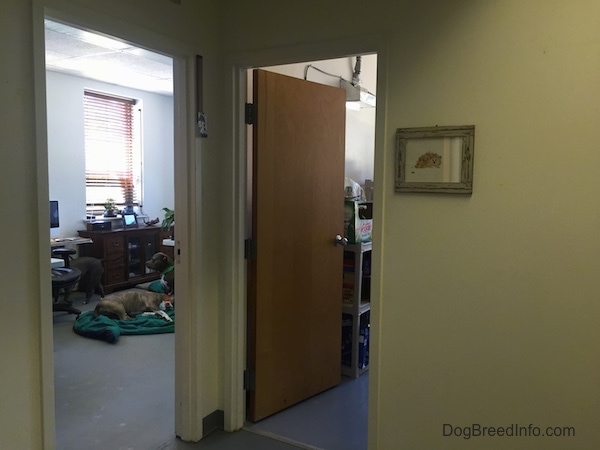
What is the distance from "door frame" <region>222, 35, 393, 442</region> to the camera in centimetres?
207

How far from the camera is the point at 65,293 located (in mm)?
4906

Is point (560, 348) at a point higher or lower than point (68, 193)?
lower

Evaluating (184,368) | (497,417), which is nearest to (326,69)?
(184,368)

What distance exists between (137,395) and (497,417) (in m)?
2.19

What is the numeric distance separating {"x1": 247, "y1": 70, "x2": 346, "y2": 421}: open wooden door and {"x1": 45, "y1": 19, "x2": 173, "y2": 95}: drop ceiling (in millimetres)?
1294

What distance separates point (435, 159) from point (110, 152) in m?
5.04

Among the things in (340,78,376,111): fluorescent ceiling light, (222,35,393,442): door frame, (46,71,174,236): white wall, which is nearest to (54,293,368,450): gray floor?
(222,35,393,442): door frame

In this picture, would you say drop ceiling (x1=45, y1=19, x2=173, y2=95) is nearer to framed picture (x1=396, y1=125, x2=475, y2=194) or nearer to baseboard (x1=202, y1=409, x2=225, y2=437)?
framed picture (x1=396, y1=125, x2=475, y2=194)

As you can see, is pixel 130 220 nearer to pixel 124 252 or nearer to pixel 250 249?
pixel 124 252

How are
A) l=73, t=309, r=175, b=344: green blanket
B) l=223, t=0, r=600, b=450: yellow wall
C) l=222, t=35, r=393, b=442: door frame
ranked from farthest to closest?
l=73, t=309, r=175, b=344: green blanket → l=222, t=35, r=393, b=442: door frame → l=223, t=0, r=600, b=450: yellow wall

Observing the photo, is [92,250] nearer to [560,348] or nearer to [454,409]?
[454,409]

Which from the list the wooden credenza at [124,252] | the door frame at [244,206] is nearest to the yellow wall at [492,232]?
the door frame at [244,206]

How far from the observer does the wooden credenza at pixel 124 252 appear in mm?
5555

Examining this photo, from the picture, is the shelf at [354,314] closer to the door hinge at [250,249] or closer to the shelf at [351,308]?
the shelf at [351,308]
